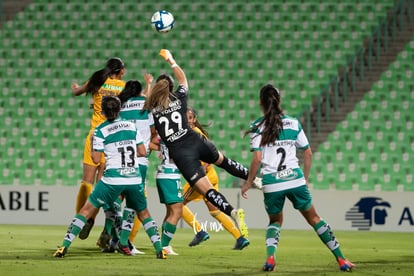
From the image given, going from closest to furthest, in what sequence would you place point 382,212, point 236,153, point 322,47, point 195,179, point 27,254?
point 195,179
point 27,254
point 382,212
point 236,153
point 322,47

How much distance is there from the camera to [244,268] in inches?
398

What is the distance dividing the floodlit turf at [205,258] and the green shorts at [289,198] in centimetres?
64

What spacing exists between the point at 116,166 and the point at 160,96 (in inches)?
35.7

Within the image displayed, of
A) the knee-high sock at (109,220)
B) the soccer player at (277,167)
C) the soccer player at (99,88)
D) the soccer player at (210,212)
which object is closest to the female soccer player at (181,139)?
the soccer player at (277,167)

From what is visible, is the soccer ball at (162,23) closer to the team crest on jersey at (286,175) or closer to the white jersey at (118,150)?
the white jersey at (118,150)

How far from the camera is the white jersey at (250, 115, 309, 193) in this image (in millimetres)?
9539

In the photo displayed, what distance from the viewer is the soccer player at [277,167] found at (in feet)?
31.3

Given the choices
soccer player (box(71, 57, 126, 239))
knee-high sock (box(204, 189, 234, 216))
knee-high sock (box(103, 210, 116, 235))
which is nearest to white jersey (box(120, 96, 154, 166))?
soccer player (box(71, 57, 126, 239))

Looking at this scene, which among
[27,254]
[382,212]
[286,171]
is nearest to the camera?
[286,171]


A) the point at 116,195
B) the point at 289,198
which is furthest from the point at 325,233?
the point at 116,195

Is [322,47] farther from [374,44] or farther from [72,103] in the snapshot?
[72,103]

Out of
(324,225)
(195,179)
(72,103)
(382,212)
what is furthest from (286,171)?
(72,103)

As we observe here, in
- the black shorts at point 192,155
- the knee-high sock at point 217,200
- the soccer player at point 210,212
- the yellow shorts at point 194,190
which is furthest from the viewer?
the yellow shorts at point 194,190

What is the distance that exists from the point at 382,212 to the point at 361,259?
27.0 feet
